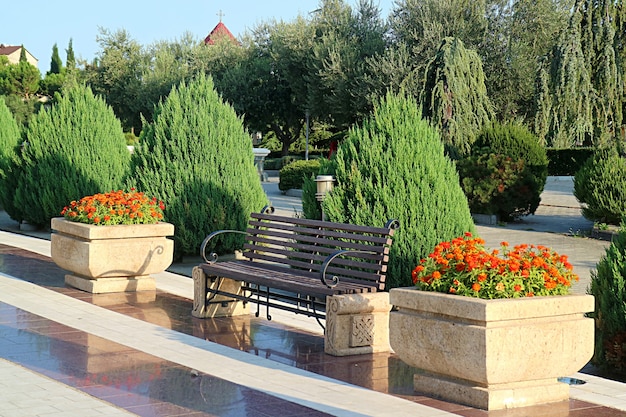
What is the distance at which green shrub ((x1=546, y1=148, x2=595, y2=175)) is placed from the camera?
3456 cm

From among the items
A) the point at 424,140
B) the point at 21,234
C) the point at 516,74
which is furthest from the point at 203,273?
the point at 516,74

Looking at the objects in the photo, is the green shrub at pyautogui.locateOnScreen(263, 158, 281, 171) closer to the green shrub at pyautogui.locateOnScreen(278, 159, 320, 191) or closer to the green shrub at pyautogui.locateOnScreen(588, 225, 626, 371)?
the green shrub at pyautogui.locateOnScreen(278, 159, 320, 191)

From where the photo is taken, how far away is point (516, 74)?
36188 mm

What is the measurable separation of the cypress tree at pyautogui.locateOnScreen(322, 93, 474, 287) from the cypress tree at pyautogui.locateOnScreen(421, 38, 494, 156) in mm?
12874

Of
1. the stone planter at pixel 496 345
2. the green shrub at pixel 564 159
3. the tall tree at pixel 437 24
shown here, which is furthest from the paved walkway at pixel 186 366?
the tall tree at pixel 437 24

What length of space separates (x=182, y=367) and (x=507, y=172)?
15.6 metres

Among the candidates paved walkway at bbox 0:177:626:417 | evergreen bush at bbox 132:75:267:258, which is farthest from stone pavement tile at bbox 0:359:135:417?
evergreen bush at bbox 132:75:267:258

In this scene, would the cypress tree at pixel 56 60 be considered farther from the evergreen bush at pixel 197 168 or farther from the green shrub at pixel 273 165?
the evergreen bush at pixel 197 168

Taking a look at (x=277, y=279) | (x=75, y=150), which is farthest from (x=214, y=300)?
(x=75, y=150)

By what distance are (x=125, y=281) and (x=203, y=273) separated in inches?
81.8

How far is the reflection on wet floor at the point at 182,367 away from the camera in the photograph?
18.5 feet

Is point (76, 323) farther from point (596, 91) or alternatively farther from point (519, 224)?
point (596, 91)

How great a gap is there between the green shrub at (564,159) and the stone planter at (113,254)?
26.8m

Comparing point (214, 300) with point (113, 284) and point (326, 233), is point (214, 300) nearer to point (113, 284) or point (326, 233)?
point (326, 233)
